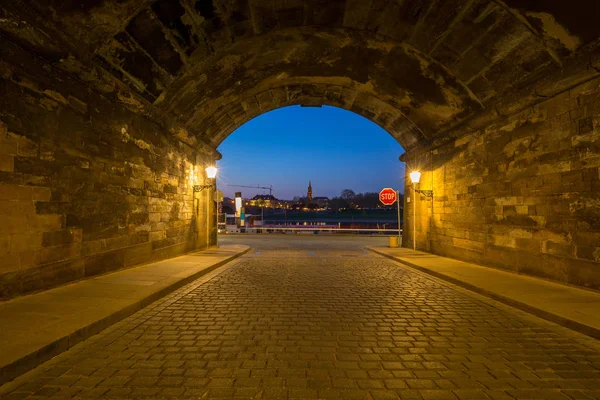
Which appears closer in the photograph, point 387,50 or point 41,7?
point 41,7

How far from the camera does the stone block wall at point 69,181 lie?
5.34 metres

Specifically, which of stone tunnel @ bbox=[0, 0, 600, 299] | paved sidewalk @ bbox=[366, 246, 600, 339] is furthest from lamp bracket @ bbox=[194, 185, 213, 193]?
paved sidewalk @ bbox=[366, 246, 600, 339]

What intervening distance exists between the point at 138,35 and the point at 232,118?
680 cm

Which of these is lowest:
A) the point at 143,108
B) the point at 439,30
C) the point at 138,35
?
the point at 143,108

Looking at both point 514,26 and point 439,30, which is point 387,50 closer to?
point 439,30

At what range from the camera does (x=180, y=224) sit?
11711 mm

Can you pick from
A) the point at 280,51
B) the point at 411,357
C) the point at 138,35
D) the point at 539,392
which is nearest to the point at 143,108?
the point at 138,35

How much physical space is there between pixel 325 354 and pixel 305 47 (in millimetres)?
8283

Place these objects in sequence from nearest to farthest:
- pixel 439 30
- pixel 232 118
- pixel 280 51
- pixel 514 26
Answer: pixel 514 26, pixel 439 30, pixel 280 51, pixel 232 118

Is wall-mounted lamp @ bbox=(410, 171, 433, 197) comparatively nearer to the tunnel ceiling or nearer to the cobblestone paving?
the tunnel ceiling

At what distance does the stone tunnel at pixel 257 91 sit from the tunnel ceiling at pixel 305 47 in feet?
0.13

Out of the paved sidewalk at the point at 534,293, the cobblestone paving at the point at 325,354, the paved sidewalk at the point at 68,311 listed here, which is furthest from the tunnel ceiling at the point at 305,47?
the cobblestone paving at the point at 325,354

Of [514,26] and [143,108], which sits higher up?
[514,26]

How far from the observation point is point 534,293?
20.0 ft
